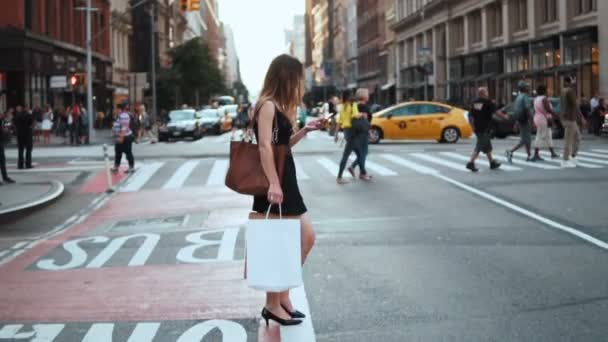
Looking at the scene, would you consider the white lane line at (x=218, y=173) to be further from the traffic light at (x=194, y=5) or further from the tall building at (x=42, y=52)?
the tall building at (x=42, y=52)

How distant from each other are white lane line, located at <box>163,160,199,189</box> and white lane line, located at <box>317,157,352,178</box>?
323 centimetres

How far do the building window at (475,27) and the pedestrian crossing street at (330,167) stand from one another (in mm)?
35028

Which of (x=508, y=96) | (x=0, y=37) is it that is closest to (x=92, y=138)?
(x=0, y=37)

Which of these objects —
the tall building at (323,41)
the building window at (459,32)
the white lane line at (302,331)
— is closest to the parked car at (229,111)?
the building window at (459,32)

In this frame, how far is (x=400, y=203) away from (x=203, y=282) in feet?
21.7

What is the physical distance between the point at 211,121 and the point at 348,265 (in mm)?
48211

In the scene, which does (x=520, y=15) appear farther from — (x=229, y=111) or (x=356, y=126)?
(x=356, y=126)

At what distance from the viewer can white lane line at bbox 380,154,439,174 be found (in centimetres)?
2118

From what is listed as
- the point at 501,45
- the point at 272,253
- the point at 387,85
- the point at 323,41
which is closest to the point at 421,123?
the point at 501,45

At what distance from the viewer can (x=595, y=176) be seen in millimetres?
18234

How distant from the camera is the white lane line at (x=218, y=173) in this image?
20.7 metres

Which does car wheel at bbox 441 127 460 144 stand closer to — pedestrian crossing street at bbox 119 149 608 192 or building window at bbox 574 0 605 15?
pedestrian crossing street at bbox 119 149 608 192

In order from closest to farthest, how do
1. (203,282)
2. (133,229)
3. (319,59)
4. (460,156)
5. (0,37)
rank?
(203,282), (133,229), (460,156), (0,37), (319,59)

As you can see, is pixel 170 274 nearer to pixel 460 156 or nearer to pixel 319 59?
pixel 460 156
